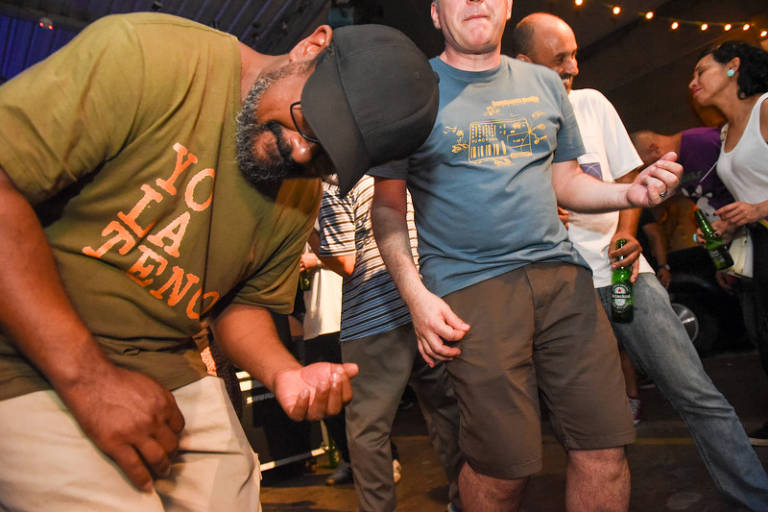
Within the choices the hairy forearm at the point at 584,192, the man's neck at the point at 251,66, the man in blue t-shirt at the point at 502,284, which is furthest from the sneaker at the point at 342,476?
the man's neck at the point at 251,66

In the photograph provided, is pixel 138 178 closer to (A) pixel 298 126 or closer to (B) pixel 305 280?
(A) pixel 298 126

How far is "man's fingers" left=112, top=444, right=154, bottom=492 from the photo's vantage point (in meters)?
1.10

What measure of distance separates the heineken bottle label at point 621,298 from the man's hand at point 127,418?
193 centimetres

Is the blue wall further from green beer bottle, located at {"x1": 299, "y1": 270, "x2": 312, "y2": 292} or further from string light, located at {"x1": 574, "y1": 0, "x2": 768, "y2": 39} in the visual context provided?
string light, located at {"x1": 574, "y1": 0, "x2": 768, "y2": 39}

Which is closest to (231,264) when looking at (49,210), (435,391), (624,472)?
(49,210)

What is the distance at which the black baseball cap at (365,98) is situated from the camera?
4.07 feet

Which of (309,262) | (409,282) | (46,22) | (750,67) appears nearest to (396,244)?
(409,282)

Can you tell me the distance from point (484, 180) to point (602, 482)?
3.50 feet

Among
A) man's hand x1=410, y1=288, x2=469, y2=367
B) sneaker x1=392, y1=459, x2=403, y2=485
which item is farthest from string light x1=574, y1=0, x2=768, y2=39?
man's hand x1=410, y1=288, x2=469, y2=367

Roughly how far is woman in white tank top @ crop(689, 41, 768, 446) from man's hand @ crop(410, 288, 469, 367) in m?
1.97

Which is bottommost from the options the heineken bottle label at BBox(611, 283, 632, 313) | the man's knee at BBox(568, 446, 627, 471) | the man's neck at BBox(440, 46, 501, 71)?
the man's knee at BBox(568, 446, 627, 471)

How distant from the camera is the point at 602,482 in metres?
1.84

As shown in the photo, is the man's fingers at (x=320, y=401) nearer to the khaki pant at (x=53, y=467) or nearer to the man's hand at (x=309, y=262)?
the khaki pant at (x=53, y=467)

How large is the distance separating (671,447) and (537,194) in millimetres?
2501
